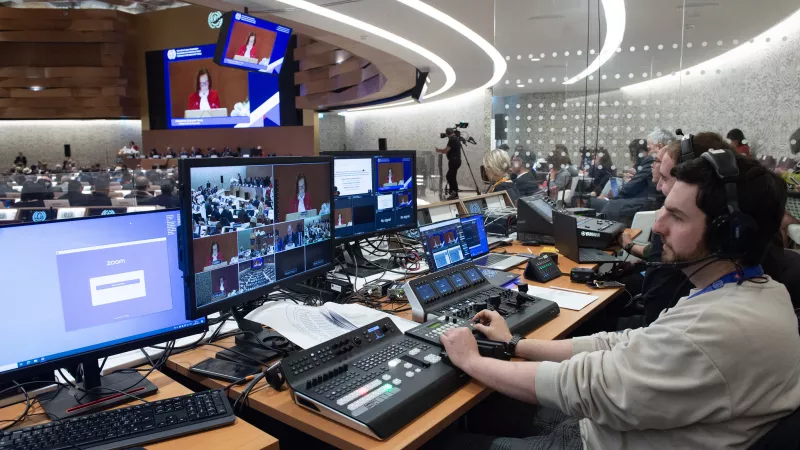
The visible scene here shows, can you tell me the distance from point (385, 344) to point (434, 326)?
200mm

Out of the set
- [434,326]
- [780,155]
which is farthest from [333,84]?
[434,326]

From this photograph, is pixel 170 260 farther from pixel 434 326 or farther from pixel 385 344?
pixel 434 326

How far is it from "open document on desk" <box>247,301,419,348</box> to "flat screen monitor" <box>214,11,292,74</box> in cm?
497

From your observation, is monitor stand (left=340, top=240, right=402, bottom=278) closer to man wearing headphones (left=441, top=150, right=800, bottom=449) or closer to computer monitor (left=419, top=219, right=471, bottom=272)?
computer monitor (left=419, top=219, right=471, bottom=272)

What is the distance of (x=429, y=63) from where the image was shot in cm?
815

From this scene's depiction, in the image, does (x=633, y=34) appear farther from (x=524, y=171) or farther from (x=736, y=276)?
(x=736, y=276)

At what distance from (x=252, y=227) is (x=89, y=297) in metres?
0.48

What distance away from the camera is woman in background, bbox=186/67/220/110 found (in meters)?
14.6

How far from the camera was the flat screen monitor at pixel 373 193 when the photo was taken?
2.28 meters

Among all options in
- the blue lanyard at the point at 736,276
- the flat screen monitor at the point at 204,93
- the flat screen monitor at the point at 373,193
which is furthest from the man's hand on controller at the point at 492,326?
the flat screen monitor at the point at 204,93

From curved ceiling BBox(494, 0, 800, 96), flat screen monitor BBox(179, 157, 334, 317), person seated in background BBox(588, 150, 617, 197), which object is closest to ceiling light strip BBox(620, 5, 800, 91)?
curved ceiling BBox(494, 0, 800, 96)

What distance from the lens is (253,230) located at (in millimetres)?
1613

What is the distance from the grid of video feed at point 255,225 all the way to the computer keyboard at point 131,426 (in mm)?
281

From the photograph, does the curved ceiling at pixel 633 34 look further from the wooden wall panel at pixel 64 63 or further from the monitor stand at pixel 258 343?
the wooden wall panel at pixel 64 63
